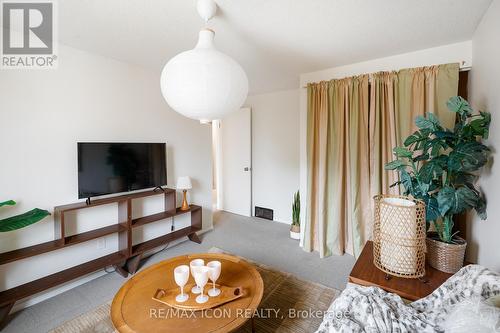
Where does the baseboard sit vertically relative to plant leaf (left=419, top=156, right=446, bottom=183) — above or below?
below

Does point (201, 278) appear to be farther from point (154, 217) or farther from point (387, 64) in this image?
point (387, 64)

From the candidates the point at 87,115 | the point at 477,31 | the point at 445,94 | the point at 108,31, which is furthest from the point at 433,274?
the point at 87,115

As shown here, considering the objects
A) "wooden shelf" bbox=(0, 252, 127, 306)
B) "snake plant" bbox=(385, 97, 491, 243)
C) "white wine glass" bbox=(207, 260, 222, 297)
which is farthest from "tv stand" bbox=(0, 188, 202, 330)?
"snake plant" bbox=(385, 97, 491, 243)

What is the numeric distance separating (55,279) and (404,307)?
2592 millimetres

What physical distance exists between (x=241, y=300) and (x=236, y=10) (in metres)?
1.92

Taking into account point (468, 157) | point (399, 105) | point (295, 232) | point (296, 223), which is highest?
point (399, 105)

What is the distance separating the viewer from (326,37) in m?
2.04

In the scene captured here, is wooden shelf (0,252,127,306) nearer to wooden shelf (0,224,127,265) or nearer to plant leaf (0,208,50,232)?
wooden shelf (0,224,127,265)

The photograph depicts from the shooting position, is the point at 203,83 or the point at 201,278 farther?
the point at 201,278

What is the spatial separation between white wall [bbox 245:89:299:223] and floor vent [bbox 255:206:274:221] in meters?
0.07

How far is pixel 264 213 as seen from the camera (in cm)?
439

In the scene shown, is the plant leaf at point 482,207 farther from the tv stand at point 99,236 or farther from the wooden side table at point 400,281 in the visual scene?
the tv stand at point 99,236

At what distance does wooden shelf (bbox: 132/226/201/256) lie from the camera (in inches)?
101

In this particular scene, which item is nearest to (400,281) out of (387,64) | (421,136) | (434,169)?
(434,169)
